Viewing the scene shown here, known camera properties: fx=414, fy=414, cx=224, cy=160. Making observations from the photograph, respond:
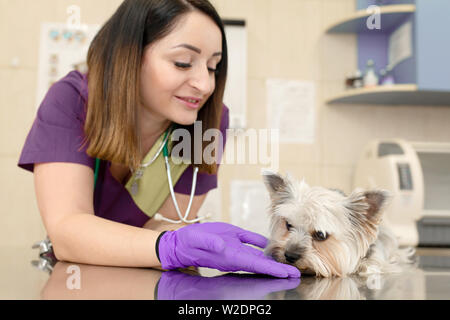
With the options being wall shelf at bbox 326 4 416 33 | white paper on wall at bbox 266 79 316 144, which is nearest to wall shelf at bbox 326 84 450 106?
white paper on wall at bbox 266 79 316 144

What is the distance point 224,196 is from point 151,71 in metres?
1.50

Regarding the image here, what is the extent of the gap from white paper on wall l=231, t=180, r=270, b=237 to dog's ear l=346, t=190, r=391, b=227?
1554mm

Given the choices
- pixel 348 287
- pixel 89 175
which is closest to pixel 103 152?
pixel 89 175

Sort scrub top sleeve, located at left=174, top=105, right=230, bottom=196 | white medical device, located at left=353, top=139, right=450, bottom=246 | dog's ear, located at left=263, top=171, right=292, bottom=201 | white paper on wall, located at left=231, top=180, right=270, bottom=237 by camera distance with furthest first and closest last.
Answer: white paper on wall, located at left=231, top=180, right=270, bottom=237, white medical device, located at left=353, top=139, right=450, bottom=246, scrub top sleeve, located at left=174, top=105, right=230, bottom=196, dog's ear, located at left=263, top=171, right=292, bottom=201

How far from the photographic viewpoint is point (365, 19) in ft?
7.88

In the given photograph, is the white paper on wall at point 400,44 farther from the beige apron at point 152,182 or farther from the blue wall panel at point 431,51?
the beige apron at point 152,182

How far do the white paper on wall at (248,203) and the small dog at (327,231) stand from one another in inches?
59.2

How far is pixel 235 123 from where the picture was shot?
2508mm

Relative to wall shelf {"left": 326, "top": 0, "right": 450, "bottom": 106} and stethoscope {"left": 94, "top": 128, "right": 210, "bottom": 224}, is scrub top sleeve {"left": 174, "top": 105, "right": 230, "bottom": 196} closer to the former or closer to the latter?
stethoscope {"left": 94, "top": 128, "right": 210, "bottom": 224}

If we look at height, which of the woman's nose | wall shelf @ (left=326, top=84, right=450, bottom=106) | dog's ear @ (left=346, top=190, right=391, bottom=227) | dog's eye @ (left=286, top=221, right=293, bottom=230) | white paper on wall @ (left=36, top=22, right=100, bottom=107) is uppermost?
white paper on wall @ (left=36, top=22, right=100, bottom=107)

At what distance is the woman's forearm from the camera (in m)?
0.82

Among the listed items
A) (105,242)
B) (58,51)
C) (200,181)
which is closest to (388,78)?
(200,181)

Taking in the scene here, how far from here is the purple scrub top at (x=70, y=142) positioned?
3.24 feet

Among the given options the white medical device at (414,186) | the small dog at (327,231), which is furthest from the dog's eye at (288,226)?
the white medical device at (414,186)
